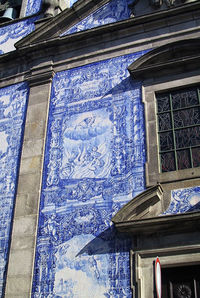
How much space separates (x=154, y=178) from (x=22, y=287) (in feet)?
9.39

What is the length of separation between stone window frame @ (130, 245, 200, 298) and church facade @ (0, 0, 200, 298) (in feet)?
0.05

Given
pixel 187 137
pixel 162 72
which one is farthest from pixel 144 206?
pixel 162 72

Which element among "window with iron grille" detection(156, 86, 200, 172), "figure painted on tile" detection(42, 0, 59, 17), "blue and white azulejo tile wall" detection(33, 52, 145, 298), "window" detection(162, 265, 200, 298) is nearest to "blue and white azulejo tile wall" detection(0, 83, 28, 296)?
"blue and white azulejo tile wall" detection(33, 52, 145, 298)

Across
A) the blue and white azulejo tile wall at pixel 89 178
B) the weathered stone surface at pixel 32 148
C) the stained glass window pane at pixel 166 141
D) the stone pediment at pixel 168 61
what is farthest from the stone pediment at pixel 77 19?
the stained glass window pane at pixel 166 141

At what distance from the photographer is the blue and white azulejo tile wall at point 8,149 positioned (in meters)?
8.46

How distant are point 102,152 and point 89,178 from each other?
566mm

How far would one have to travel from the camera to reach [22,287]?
305 inches

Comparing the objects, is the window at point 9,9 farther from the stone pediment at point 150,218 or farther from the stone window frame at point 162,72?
the stone pediment at point 150,218

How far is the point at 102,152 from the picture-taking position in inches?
339

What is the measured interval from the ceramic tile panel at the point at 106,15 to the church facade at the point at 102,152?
3 cm

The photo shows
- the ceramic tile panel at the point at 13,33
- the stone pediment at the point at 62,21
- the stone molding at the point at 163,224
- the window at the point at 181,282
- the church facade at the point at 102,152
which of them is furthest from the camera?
the ceramic tile panel at the point at 13,33

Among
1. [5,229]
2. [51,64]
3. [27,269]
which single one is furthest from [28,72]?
[27,269]

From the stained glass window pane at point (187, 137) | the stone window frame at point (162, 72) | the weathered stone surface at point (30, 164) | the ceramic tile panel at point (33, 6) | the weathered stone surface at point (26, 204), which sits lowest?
the weathered stone surface at point (26, 204)

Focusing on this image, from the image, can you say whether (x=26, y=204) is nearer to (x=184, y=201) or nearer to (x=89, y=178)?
(x=89, y=178)
